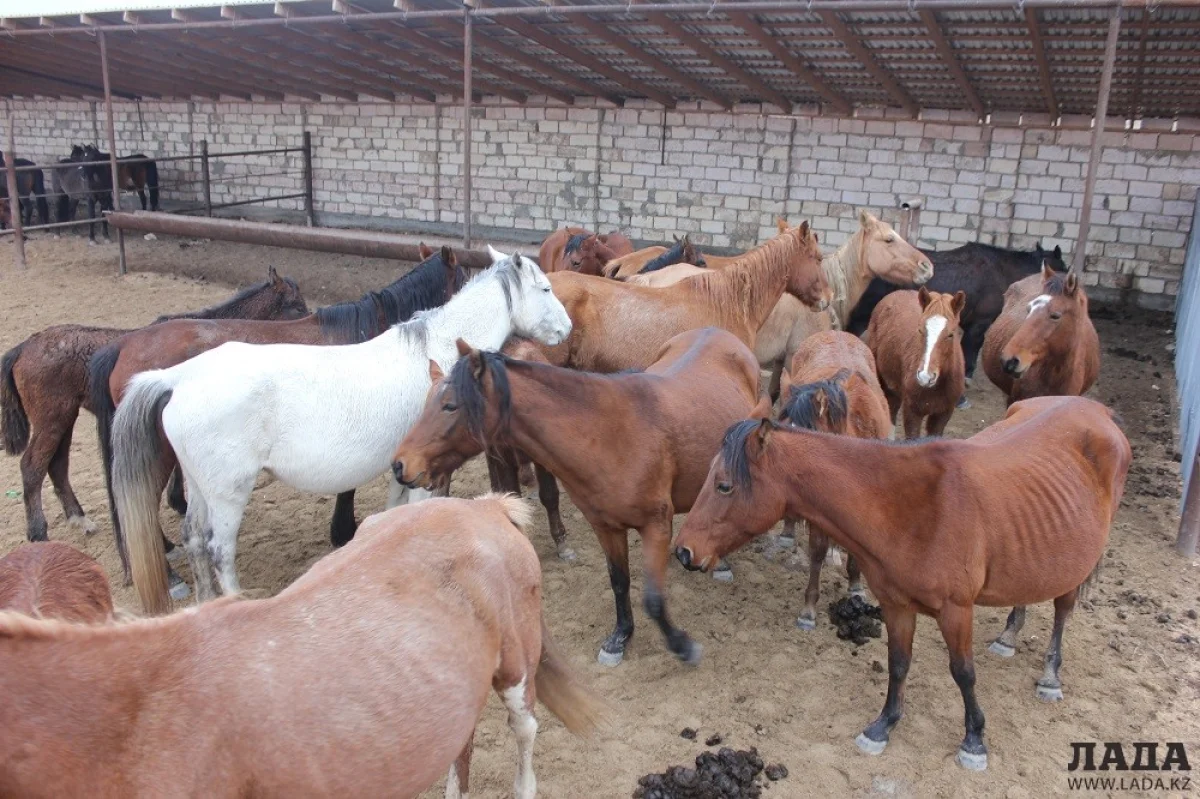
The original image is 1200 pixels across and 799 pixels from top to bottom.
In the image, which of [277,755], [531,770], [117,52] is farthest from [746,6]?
[117,52]

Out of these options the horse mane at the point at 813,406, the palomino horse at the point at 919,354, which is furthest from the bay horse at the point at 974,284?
the horse mane at the point at 813,406

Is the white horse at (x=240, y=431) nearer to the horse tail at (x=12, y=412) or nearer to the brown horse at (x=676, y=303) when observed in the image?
the horse tail at (x=12, y=412)

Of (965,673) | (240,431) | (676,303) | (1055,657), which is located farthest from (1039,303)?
(240,431)

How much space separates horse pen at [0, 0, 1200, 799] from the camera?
3.75m

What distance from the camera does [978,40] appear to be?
8.45 m

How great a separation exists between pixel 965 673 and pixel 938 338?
9.22 feet

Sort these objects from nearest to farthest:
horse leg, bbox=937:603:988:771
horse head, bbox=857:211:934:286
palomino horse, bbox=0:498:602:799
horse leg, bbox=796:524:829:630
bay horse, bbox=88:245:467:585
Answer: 1. palomino horse, bbox=0:498:602:799
2. horse leg, bbox=937:603:988:771
3. horse leg, bbox=796:524:829:630
4. bay horse, bbox=88:245:467:585
5. horse head, bbox=857:211:934:286

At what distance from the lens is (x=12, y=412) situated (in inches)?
209

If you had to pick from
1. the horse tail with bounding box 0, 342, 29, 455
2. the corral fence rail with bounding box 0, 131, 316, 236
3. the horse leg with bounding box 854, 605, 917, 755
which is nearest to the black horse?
the corral fence rail with bounding box 0, 131, 316, 236

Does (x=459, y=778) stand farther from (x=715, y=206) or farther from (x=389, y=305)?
(x=715, y=206)

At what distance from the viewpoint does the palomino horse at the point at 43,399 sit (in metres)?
5.15

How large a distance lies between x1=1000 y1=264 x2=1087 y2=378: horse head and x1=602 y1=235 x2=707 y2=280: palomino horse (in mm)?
3354

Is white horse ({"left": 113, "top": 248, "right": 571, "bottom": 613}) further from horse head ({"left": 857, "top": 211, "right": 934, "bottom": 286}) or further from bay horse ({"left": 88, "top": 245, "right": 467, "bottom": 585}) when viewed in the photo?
horse head ({"left": 857, "top": 211, "right": 934, "bottom": 286})

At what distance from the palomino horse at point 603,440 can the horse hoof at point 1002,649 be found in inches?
59.0
